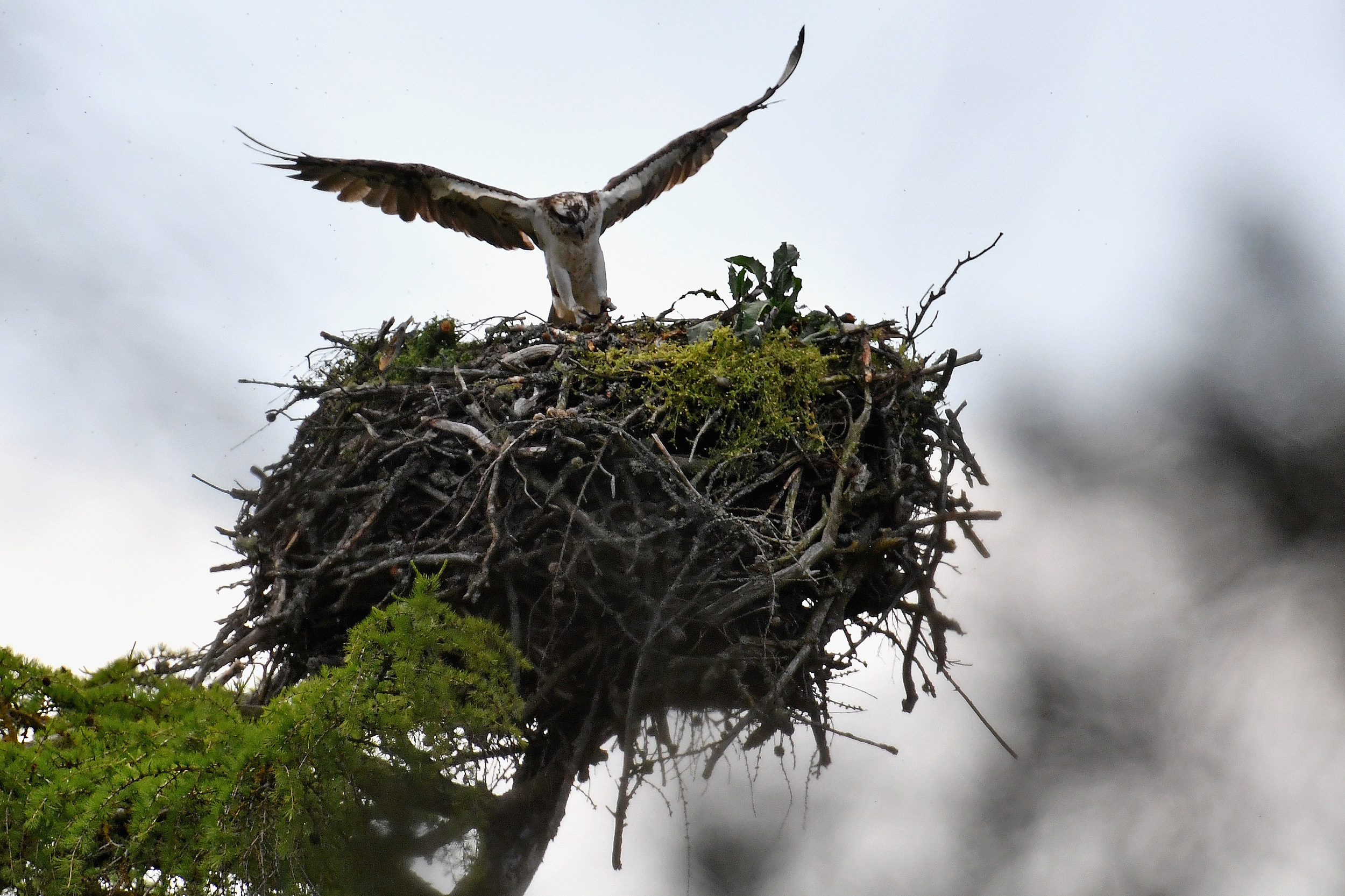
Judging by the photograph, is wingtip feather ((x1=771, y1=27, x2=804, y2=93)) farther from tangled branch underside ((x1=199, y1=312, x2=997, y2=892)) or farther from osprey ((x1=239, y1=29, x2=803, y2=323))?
tangled branch underside ((x1=199, y1=312, x2=997, y2=892))

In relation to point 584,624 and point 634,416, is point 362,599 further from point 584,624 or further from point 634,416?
point 634,416

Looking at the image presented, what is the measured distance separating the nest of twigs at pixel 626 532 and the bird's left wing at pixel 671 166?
7.44 ft

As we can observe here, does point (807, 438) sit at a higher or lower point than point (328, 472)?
higher

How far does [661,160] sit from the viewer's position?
6668 millimetres

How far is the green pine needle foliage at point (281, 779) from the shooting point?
287 cm

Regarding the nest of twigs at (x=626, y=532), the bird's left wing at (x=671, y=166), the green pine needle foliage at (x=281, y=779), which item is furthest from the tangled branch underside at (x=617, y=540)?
the bird's left wing at (x=671, y=166)

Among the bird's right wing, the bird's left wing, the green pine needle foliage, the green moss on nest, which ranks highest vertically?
the bird's left wing

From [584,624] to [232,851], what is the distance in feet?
5.39

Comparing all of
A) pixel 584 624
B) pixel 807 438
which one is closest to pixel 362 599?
pixel 584 624

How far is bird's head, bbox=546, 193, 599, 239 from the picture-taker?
21.3 ft

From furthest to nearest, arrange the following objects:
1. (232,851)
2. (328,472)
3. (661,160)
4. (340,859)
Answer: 1. (661,160)
2. (328,472)
3. (340,859)
4. (232,851)

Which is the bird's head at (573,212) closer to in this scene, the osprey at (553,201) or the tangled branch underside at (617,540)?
the osprey at (553,201)

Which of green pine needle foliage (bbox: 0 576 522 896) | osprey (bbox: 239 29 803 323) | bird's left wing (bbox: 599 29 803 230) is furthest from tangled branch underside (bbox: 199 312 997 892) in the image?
bird's left wing (bbox: 599 29 803 230)

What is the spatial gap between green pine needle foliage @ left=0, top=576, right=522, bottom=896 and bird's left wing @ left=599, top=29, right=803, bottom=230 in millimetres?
3889
